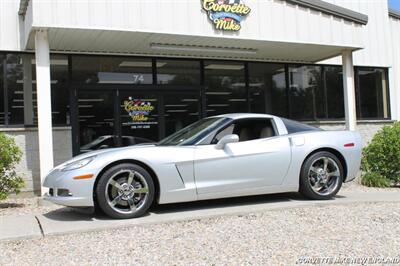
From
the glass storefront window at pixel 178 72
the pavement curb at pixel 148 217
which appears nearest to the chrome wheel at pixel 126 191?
the pavement curb at pixel 148 217

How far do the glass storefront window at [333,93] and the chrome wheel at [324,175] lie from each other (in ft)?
24.3

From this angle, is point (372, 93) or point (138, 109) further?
point (372, 93)

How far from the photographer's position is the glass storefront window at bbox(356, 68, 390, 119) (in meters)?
15.6

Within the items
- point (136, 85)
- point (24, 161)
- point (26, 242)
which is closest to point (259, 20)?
point (136, 85)

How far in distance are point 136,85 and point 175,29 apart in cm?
264

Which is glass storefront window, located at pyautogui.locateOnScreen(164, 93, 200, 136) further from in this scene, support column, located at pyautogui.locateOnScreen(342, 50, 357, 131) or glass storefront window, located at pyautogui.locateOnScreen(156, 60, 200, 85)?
support column, located at pyautogui.locateOnScreen(342, 50, 357, 131)

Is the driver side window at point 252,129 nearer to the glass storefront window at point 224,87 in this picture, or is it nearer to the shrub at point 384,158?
the shrub at point 384,158

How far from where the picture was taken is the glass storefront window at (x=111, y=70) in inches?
443

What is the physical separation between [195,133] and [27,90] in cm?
519

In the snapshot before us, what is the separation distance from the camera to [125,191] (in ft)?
20.6

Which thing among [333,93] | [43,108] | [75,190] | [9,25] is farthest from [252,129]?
[333,93]

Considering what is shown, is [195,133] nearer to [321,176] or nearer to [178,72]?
[321,176]

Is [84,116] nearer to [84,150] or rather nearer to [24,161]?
[84,150]

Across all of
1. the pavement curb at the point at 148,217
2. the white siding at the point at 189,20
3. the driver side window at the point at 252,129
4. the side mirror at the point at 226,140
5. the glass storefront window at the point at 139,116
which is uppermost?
the white siding at the point at 189,20
